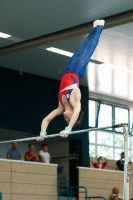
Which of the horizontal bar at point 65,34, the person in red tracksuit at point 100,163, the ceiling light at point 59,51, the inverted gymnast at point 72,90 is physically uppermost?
the ceiling light at point 59,51

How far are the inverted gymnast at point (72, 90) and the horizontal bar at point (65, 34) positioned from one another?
12.1 feet

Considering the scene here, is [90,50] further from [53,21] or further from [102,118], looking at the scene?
[102,118]

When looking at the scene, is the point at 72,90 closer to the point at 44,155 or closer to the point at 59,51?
the point at 59,51

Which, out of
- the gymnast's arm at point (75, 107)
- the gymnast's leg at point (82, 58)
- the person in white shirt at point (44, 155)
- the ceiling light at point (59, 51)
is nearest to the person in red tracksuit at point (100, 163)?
the person in white shirt at point (44, 155)

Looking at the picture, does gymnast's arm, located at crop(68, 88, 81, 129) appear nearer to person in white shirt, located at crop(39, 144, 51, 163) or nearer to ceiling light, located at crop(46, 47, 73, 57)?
ceiling light, located at crop(46, 47, 73, 57)

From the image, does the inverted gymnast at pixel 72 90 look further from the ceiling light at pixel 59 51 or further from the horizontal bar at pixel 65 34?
the ceiling light at pixel 59 51

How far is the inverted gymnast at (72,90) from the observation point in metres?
8.32

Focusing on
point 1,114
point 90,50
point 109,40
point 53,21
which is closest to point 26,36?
point 53,21

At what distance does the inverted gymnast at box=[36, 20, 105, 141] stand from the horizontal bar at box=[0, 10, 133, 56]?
3687 millimetres

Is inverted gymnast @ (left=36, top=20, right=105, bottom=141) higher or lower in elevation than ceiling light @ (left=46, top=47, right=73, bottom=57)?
lower

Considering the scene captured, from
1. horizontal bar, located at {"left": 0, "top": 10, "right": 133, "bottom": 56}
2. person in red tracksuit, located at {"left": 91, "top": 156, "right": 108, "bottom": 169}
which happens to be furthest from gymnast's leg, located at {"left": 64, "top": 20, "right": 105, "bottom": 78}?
person in red tracksuit, located at {"left": 91, "top": 156, "right": 108, "bottom": 169}

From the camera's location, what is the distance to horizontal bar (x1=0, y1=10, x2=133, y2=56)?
498 inches

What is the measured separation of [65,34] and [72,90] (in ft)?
18.6

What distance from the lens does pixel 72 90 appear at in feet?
27.8
